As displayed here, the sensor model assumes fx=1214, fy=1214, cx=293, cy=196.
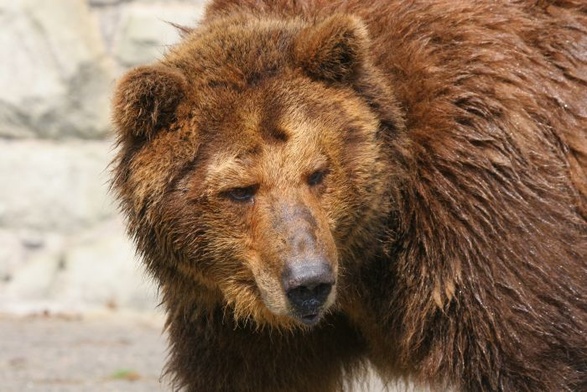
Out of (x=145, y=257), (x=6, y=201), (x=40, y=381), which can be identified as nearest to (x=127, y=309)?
(x=6, y=201)

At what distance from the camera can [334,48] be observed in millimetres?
4859

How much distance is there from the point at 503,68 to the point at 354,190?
0.84 metres

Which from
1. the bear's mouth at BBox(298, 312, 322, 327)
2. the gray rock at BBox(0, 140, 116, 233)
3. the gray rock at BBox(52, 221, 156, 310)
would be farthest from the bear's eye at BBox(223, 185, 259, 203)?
the gray rock at BBox(0, 140, 116, 233)

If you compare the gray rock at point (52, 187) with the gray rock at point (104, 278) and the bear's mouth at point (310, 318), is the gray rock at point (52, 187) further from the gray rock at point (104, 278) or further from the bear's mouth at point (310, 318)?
the bear's mouth at point (310, 318)

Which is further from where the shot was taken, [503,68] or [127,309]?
[127,309]

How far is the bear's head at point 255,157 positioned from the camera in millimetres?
4715

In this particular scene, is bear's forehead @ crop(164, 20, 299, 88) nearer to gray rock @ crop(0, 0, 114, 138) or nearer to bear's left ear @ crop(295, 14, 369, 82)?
bear's left ear @ crop(295, 14, 369, 82)

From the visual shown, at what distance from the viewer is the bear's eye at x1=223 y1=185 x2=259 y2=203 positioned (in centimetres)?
474

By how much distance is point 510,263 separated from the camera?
479 centimetres

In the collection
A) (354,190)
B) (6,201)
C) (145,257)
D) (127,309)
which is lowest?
(127,309)

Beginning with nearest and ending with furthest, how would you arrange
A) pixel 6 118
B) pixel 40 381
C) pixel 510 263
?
1. pixel 510 263
2. pixel 40 381
3. pixel 6 118

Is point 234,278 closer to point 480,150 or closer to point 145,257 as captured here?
point 145,257

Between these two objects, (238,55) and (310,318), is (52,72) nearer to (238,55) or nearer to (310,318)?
(238,55)

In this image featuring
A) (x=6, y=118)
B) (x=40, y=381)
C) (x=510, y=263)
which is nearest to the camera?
(x=510, y=263)
